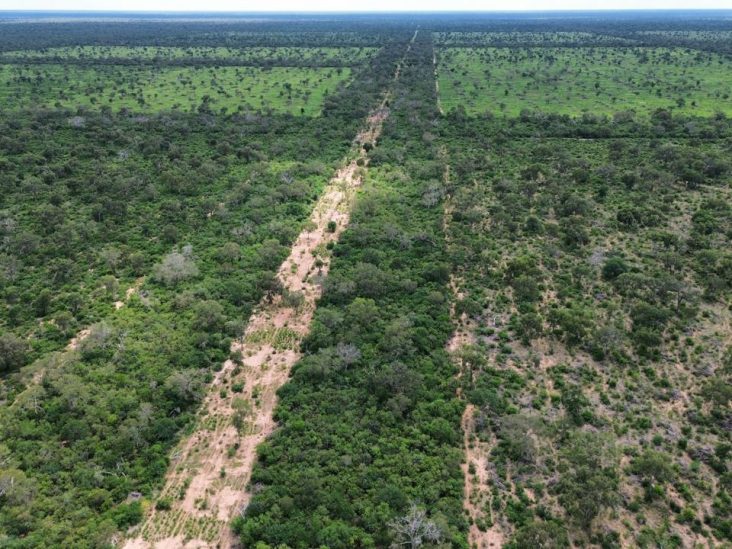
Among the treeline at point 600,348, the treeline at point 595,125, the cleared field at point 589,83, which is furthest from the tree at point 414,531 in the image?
the cleared field at point 589,83

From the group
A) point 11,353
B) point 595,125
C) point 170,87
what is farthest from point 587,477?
point 170,87

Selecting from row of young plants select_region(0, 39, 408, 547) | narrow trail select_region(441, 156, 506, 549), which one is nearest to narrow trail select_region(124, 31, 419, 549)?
row of young plants select_region(0, 39, 408, 547)

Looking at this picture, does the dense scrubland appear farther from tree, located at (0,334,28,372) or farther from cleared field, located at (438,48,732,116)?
cleared field, located at (438,48,732,116)

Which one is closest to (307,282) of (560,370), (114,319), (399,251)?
(399,251)

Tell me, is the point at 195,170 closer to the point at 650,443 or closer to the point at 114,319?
the point at 114,319

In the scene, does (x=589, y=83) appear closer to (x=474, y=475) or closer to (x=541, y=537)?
(x=474, y=475)

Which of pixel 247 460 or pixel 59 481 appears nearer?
pixel 59 481
